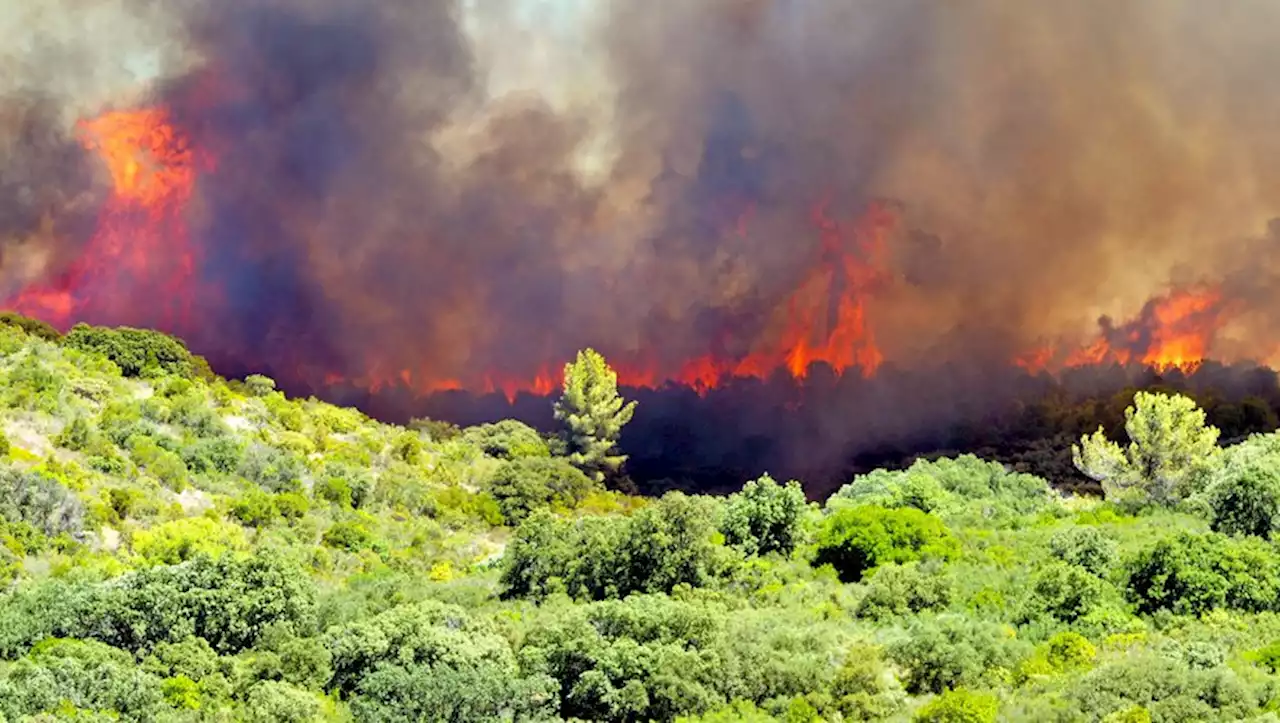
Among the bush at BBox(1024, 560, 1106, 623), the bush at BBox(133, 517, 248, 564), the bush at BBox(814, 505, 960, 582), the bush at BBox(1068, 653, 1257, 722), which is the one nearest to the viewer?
the bush at BBox(1068, 653, 1257, 722)

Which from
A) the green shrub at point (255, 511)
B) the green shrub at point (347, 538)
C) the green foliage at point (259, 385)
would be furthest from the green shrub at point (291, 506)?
the green foliage at point (259, 385)

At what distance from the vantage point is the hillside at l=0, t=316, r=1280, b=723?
36.4m

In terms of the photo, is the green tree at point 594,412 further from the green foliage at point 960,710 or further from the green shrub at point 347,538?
the green foliage at point 960,710

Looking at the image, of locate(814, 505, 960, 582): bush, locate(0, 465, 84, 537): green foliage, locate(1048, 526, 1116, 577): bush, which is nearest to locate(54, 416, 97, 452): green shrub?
locate(0, 465, 84, 537): green foliage

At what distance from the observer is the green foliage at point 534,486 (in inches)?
3415

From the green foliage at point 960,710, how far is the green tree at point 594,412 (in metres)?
71.0

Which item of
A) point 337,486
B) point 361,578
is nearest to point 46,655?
point 361,578

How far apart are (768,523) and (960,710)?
29.0 metres

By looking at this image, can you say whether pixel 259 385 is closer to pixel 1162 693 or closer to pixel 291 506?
pixel 291 506

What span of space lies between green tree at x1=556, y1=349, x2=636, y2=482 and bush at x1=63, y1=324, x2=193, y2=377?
32.2 meters

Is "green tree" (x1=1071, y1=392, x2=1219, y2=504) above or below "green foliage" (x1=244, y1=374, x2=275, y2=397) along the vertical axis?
below

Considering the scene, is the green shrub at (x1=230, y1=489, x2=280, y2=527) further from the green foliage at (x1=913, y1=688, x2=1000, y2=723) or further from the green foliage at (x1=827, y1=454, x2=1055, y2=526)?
the green foliage at (x1=913, y1=688, x2=1000, y2=723)

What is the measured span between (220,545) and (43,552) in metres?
8.94

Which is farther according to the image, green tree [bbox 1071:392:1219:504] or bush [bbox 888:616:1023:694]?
green tree [bbox 1071:392:1219:504]
